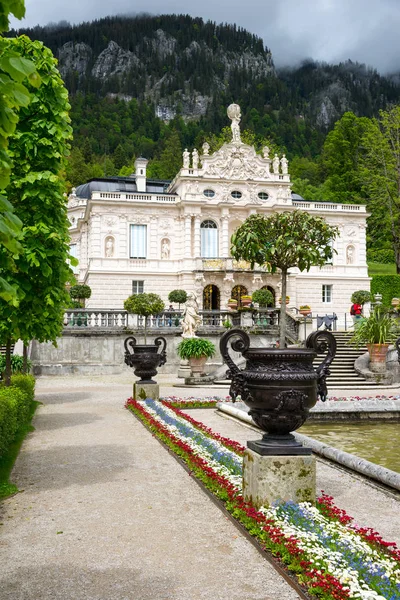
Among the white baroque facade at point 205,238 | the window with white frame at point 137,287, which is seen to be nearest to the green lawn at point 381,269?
the white baroque facade at point 205,238

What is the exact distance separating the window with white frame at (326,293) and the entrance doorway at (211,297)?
28.3 feet

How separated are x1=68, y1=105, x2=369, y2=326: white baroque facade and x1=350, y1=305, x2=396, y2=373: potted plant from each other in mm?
19545

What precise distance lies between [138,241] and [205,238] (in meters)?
4.99

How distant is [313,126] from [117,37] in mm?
79285

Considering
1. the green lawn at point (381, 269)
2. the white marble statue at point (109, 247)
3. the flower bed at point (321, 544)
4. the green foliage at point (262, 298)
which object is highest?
the green lawn at point (381, 269)

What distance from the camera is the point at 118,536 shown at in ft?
17.0

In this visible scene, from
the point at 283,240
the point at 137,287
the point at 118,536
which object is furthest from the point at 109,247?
the point at 118,536

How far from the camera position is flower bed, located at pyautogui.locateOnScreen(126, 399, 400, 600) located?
3.83 meters

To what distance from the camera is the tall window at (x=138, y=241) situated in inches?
1687

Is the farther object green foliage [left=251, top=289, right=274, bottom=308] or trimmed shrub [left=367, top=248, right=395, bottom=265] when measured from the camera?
trimmed shrub [left=367, top=248, right=395, bottom=265]

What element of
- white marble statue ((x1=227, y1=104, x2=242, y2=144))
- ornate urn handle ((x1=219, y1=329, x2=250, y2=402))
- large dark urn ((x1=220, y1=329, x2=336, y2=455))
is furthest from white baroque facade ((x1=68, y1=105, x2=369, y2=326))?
large dark urn ((x1=220, y1=329, x2=336, y2=455))

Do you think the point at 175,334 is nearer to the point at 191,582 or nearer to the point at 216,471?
the point at 216,471

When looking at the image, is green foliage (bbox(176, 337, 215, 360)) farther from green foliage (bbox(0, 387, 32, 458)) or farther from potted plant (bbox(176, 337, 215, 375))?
green foliage (bbox(0, 387, 32, 458))

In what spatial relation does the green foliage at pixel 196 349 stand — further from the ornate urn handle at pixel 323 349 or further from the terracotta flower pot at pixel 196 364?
the ornate urn handle at pixel 323 349
